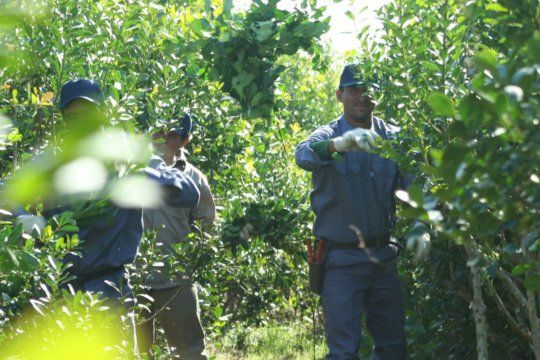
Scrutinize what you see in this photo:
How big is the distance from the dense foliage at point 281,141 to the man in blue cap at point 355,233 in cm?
22

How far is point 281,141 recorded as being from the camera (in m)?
7.98

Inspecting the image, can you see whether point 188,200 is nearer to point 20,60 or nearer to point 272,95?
point 272,95

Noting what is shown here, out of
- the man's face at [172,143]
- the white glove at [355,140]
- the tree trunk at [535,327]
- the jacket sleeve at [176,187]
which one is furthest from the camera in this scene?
the man's face at [172,143]

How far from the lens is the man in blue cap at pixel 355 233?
5.39 m

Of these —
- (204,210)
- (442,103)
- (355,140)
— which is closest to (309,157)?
(355,140)

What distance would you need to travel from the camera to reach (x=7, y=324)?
354 centimetres

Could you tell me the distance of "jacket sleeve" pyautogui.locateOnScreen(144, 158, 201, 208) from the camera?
15.8ft

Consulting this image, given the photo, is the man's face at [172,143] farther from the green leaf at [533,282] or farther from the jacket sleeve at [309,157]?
the green leaf at [533,282]

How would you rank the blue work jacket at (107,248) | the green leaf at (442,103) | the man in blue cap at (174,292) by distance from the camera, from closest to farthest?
the green leaf at (442,103) → the blue work jacket at (107,248) → the man in blue cap at (174,292)

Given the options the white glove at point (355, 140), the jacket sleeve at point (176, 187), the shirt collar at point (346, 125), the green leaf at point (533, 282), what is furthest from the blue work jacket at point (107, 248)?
the green leaf at point (533, 282)

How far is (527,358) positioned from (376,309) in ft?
3.09

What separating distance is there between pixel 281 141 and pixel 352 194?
2568 mm

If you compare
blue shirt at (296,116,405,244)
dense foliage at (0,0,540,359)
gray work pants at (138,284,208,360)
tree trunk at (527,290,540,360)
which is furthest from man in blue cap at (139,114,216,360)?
tree trunk at (527,290,540,360)

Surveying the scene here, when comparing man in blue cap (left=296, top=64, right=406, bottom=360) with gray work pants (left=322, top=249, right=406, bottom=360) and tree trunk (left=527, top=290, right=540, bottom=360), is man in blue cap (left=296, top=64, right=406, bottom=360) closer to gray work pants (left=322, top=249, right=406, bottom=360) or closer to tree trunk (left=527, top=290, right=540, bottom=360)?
gray work pants (left=322, top=249, right=406, bottom=360)
